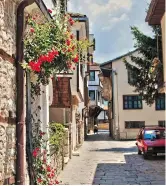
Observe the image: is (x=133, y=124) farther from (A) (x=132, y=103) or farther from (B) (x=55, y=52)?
(B) (x=55, y=52)

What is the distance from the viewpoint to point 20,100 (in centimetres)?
590

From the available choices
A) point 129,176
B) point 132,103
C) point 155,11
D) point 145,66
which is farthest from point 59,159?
point 132,103

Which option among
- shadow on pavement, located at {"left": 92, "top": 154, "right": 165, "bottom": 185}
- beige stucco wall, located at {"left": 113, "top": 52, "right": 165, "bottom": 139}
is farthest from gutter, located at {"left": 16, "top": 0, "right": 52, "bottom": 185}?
beige stucco wall, located at {"left": 113, "top": 52, "right": 165, "bottom": 139}

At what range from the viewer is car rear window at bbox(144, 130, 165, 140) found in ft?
68.7

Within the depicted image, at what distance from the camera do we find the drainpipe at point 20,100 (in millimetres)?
5742

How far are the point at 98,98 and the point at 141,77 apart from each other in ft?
129

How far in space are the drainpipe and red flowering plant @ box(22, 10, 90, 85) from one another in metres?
0.18

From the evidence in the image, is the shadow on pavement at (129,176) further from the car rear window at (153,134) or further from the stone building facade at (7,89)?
the stone building facade at (7,89)

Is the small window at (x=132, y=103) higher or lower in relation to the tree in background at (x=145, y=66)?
lower

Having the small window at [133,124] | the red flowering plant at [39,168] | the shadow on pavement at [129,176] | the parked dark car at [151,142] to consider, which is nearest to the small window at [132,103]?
the small window at [133,124]

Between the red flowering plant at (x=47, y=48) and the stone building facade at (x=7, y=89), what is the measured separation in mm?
395

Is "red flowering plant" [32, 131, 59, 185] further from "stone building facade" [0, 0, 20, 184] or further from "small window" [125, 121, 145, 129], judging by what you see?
"small window" [125, 121, 145, 129]

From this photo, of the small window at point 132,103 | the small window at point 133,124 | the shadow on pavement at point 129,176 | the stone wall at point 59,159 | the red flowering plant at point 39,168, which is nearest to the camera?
the red flowering plant at point 39,168

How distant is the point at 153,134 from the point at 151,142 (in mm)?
1541
